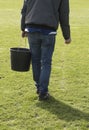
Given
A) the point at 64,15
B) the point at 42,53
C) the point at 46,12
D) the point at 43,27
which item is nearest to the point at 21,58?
the point at 42,53

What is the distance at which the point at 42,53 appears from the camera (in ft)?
24.4

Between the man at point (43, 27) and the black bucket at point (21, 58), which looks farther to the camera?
the black bucket at point (21, 58)

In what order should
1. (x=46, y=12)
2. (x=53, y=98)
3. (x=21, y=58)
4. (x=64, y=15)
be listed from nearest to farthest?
1. (x=46, y=12)
2. (x=64, y=15)
3. (x=21, y=58)
4. (x=53, y=98)

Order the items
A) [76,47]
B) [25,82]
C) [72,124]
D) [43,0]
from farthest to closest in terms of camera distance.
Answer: [76,47] → [25,82] → [43,0] → [72,124]

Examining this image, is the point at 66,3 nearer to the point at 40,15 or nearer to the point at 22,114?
the point at 40,15

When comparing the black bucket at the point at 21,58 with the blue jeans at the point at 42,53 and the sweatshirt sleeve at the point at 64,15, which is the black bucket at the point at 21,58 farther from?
the sweatshirt sleeve at the point at 64,15

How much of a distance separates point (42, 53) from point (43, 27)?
17.3 inches

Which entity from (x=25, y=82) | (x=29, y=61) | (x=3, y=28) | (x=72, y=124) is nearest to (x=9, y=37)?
(x=3, y=28)

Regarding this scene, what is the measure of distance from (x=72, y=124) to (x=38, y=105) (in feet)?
3.37

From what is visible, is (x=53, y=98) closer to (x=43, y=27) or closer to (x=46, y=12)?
(x=43, y=27)

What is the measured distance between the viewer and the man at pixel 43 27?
7.28 m

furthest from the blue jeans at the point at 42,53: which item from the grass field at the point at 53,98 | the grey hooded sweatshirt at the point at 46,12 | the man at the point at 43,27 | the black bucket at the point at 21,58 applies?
the grass field at the point at 53,98

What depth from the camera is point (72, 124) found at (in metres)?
6.53

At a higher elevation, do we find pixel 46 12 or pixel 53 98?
pixel 46 12
